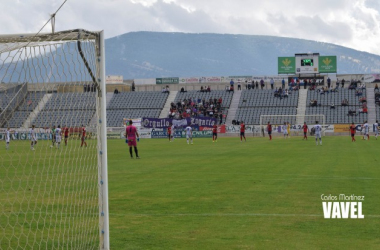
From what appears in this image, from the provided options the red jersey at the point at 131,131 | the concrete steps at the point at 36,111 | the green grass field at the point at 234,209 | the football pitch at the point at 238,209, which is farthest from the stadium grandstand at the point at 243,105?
the concrete steps at the point at 36,111

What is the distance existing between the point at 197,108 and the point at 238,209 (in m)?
75.5

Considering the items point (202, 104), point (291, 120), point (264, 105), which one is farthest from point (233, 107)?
point (291, 120)

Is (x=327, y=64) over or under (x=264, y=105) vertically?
over

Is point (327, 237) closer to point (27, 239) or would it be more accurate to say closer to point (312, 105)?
point (27, 239)

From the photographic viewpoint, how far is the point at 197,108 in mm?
89125

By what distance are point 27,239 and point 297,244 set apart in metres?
4.16

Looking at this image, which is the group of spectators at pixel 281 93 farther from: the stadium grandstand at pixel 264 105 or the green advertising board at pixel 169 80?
the green advertising board at pixel 169 80

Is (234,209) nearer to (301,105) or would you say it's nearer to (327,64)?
(301,105)

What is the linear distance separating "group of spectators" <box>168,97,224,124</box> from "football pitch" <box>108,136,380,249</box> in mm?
61860

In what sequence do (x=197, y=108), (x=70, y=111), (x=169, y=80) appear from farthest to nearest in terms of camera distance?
(x=169, y=80)
(x=197, y=108)
(x=70, y=111)

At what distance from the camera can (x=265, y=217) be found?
497 inches

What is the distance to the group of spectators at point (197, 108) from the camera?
283 feet

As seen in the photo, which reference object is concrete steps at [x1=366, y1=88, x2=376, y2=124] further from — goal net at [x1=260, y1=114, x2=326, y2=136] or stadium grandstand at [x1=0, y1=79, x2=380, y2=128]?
goal net at [x1=260, y1=114, x2=326, y2=136]

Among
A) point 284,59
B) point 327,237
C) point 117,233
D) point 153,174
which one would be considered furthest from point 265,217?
point 284,59
